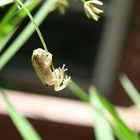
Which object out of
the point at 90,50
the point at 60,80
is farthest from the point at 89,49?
the point at 60,80

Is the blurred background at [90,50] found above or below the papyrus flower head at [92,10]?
below

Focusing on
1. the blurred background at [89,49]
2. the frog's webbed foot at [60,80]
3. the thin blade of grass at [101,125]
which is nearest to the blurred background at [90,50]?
the blurred background at [89,49]

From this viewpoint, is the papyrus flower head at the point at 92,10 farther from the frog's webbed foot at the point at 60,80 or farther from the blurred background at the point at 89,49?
the blurred background at the point at 89,49

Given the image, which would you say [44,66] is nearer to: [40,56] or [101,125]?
[40,56]

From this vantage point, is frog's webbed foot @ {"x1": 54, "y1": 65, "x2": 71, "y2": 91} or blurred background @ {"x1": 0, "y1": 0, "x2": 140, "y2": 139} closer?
frog's webbed foot @ {"x1": 54, "y1": 65, "x2": 71, "y2": 91}

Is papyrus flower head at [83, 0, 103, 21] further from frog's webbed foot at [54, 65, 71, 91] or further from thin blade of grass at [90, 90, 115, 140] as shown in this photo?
thin blade of grass at [90, 90, 115, 140]

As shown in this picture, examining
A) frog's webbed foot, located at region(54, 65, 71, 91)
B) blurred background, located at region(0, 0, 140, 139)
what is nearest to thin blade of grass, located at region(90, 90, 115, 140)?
frog's webbed foot, located at region(54, 65, 71, 91)

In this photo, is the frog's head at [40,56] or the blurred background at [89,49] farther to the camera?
the blurred background at [89,49]

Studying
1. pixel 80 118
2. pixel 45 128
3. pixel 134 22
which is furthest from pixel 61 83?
pixel 134 22

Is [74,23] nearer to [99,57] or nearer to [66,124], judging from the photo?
[99,57]
